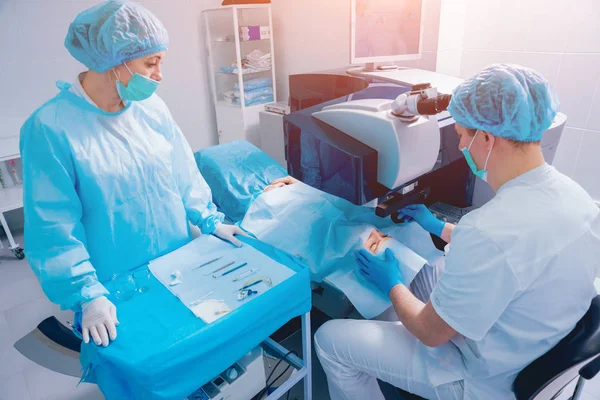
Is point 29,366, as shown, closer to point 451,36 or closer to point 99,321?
point 99,321

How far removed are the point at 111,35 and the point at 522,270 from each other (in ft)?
3.75

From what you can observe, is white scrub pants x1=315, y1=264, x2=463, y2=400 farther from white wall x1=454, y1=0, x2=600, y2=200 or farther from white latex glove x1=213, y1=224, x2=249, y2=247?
white wall x1=454, y1=0, x2=600, y2=200

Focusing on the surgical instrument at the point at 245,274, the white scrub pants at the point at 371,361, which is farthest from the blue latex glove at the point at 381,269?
the surgical instrument at the point at 245,274

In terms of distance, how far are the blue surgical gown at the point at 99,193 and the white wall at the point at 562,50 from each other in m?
1.92

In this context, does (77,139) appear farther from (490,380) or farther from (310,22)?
(310,22)

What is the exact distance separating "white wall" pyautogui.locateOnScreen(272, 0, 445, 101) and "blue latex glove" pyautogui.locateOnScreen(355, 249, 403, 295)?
1.49 m

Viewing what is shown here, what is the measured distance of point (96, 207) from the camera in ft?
3.47

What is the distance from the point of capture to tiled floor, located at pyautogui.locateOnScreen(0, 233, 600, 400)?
5.19 ft

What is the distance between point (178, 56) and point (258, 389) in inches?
116

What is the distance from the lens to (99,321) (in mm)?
864

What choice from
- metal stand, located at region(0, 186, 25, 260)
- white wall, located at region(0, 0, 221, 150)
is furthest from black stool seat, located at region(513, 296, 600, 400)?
white wall, located at region(0, 0, 221, 150)

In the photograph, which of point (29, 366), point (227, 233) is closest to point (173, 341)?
point (227, 233)

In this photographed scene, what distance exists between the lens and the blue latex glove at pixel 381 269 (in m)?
1.12

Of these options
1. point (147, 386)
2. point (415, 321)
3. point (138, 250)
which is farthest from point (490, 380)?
point (138, 250)
